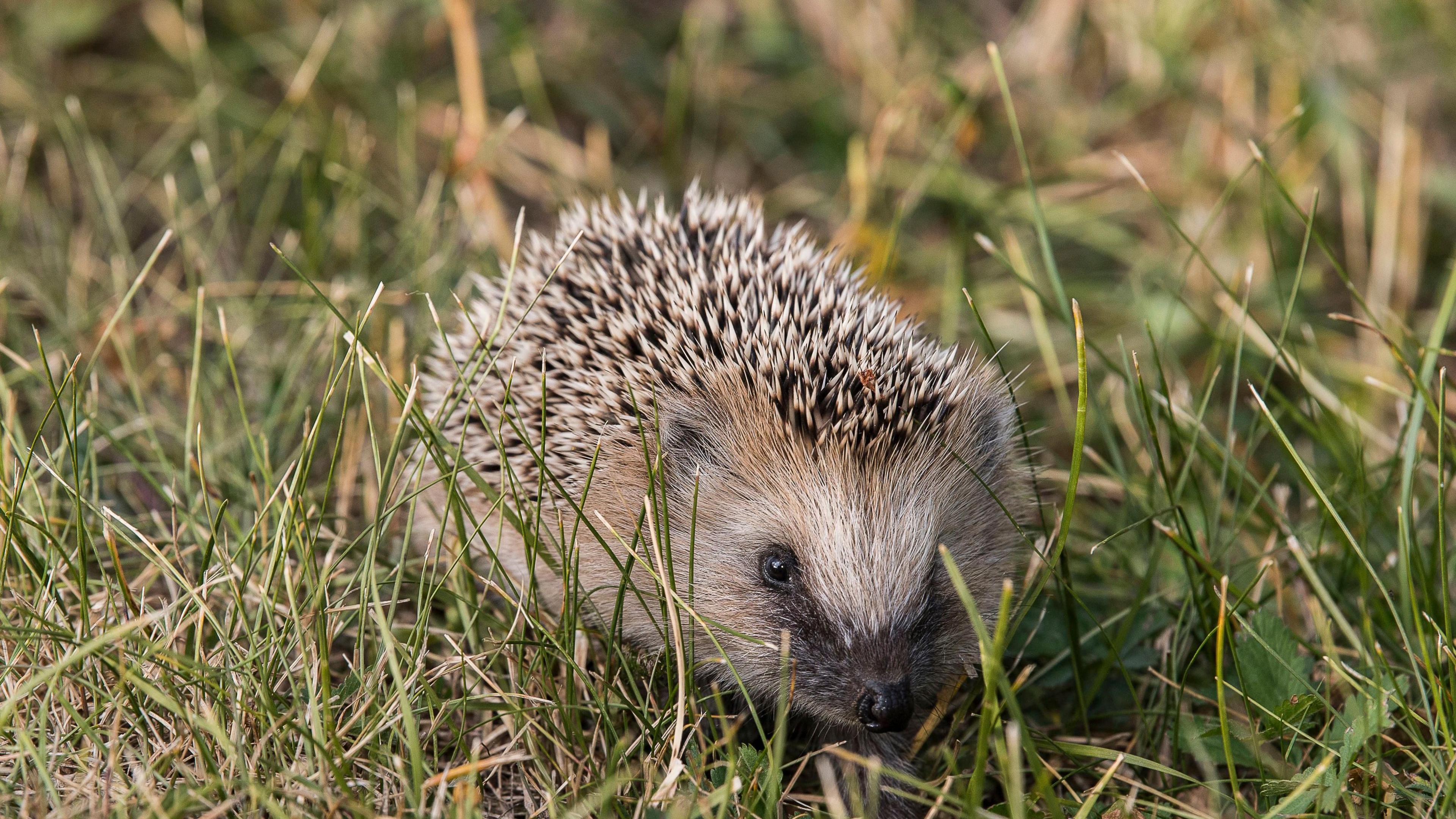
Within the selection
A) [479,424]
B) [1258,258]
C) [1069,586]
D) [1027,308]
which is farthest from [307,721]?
[1258,258]

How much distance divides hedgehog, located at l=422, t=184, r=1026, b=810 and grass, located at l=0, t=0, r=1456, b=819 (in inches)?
5.0

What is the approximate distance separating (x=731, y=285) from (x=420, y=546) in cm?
116

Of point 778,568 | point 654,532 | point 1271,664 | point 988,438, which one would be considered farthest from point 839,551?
point 1271,664

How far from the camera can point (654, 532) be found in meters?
2.48

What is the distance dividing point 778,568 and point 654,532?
0.40 m

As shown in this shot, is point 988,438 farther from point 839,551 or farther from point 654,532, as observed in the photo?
point 654,532

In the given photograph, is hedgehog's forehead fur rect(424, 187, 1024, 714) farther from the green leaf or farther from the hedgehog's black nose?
the green leaf

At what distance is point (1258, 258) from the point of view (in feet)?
15.4

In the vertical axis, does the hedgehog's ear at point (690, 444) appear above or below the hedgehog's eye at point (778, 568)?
above

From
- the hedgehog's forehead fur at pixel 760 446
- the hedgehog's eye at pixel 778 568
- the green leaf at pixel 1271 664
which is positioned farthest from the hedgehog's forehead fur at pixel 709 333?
the green leaf at pixel 1271 664

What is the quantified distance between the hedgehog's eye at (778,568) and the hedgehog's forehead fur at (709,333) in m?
0.27

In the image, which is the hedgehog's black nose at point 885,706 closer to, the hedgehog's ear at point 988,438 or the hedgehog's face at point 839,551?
the hedgehog's face at point 839,551

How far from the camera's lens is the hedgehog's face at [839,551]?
2.60 metres

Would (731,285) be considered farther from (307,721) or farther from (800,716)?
(307,721)
